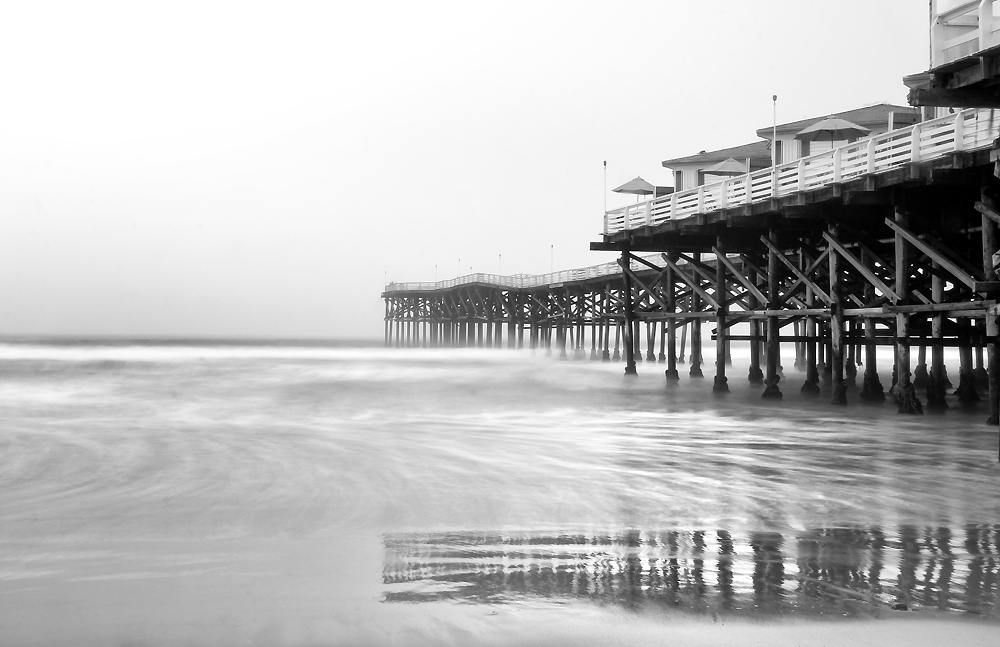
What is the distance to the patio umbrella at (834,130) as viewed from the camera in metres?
20.4

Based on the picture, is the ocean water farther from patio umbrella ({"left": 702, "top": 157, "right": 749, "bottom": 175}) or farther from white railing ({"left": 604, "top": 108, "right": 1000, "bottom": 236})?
patio umbrella ({"left": 702, "top": 157, "right": 749, "bottom": 175})

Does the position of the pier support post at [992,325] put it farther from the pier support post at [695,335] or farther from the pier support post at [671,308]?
the pier support post at [671,308]

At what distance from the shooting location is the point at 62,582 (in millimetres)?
5359

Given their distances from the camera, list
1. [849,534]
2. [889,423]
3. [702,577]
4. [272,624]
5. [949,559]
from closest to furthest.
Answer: [272,624], [702,577], [949,559], [849,534], [889,423]

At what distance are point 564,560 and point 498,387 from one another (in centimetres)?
2028

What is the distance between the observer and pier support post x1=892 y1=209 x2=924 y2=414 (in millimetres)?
14852

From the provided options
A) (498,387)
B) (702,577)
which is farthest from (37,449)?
(498,387)

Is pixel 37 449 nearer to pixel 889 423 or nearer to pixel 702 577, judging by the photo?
pixel 702 577

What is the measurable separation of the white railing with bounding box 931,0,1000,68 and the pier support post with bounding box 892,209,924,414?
18.9ft

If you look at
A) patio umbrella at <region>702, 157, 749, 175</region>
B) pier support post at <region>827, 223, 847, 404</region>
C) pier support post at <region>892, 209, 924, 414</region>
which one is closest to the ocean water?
pier support post at <region>892, 209, 924, 414</region>

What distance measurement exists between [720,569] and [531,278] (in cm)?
4937

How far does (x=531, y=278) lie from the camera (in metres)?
54.7

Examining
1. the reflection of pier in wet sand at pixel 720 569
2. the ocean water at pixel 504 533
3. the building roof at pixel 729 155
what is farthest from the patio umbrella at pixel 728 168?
the reflection of pier in wet sand at pixel 720 569

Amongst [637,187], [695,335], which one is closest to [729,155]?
[637,187]
